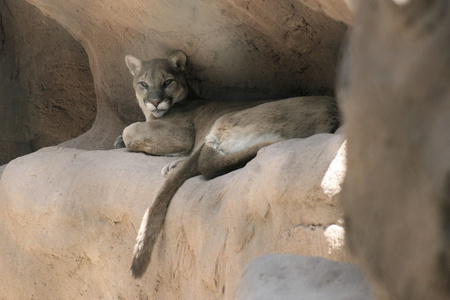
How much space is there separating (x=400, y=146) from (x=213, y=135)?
3.21 meters

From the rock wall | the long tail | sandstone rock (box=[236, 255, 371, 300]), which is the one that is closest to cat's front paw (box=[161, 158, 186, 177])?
the long tail

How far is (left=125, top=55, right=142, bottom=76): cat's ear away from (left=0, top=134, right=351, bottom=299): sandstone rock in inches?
38.4

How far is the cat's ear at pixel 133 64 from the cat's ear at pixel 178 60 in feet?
0.94

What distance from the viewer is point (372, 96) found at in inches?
50.2

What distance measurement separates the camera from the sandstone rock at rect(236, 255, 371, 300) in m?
1.94

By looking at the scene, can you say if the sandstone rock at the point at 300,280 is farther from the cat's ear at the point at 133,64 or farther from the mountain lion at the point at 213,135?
the cat's ear at the point at 133,64

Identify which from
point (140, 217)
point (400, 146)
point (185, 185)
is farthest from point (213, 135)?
point (400, 146)

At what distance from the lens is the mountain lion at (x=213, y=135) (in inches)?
154

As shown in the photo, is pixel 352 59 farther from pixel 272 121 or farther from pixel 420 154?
pixel 272 121

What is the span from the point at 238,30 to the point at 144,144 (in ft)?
3.41

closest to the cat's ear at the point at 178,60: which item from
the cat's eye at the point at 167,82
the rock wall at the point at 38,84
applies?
the cat's eye at the point at 167,82

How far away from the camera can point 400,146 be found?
1.22m

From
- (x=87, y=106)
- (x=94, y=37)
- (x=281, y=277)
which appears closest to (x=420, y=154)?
(x=281, y=277)

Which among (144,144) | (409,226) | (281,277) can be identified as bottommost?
(144,144)
